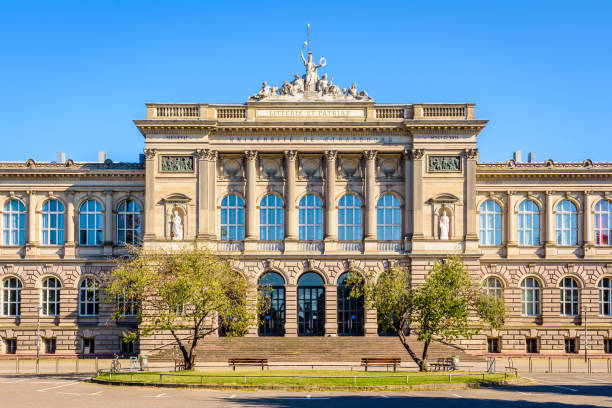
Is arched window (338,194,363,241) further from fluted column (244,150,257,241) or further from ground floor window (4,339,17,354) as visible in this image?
ground floor window (4,339,17,354)

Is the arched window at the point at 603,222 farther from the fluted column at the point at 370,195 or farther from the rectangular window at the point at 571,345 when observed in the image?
the fluted column at the point at 370,195

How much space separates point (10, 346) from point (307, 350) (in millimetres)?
29420

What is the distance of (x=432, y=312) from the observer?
51.6 m

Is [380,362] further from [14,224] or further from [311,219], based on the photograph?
[14,224]

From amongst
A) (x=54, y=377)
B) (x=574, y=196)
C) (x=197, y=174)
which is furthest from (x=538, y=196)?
(x=54, y=377)

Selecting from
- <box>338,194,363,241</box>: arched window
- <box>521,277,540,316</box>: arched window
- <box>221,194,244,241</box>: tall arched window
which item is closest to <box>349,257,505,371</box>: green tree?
<box>338,194,363,241</box>: arched window

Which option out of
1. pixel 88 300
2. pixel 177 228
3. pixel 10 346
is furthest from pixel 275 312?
pixel 10 346

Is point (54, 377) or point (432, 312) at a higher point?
point (432, 312)

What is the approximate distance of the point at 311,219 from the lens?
70.2m

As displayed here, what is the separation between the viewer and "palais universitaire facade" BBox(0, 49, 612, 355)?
68375mm

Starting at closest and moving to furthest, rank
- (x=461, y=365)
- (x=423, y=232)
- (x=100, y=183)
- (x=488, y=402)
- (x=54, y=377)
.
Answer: (x=488, y=402) < (x=54, y=377) < (x=461, y=365) < (x=423, y=232) < (x=100, y=183)

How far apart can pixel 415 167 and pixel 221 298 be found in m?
25.0

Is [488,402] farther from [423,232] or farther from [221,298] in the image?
[423,232]

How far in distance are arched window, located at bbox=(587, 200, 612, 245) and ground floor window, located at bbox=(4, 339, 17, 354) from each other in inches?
2257
